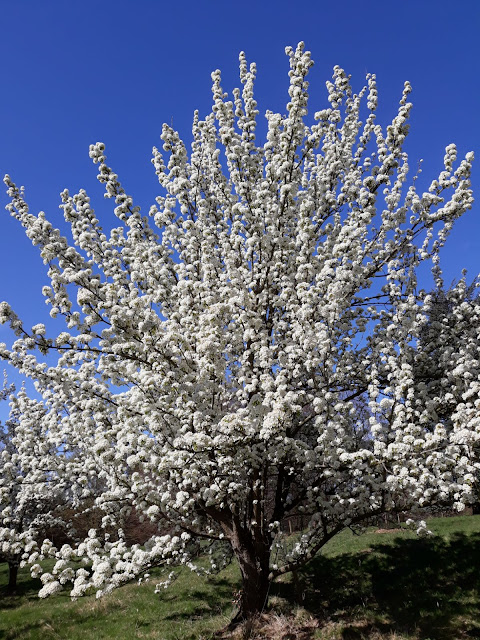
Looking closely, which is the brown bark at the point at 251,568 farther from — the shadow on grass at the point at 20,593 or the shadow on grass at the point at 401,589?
the shadow on grass at the point at 20,593

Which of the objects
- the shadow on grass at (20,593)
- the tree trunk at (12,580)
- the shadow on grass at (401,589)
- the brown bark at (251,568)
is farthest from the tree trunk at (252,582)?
the tree trunk at (12,580)

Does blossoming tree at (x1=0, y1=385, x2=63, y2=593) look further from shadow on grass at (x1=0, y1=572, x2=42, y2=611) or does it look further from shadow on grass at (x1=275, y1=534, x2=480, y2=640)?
shadow on grass at (x1=275, y1=534, x2=480, y2=640)

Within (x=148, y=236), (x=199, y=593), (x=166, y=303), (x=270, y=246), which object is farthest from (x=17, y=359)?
(x=199, y=593)

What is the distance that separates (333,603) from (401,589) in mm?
2029

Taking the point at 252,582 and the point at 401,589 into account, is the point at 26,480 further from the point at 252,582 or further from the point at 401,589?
the point at 401,589

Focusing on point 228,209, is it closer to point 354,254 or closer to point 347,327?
point 354,254

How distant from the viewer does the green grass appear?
388 inches

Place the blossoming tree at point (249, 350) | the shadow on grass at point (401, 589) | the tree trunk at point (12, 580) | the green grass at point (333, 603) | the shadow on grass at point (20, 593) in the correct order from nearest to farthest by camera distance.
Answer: the blossoming tree at point (249, 350), the shadow on grass at point (401, 589), the green grass at point (333, 603), the shadow on grass at point (20, 593), the tree trunk at point (12, 580)

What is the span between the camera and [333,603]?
39.3ft

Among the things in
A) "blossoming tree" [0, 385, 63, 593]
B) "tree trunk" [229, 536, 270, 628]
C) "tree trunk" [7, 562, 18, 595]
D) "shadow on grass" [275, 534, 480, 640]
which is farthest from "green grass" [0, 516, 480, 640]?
"blossoming tree" [0, 385, 63, 593]

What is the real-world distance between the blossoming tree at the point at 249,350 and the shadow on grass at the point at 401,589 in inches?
99.6

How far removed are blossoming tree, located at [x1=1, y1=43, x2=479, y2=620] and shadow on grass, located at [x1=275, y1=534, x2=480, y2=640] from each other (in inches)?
99.6

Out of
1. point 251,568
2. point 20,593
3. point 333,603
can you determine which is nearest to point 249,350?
point 251,568

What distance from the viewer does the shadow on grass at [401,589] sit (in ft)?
31.9
